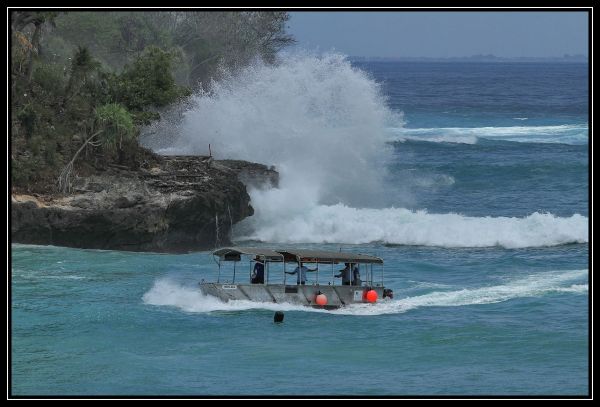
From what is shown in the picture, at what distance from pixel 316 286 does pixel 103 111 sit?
1250 centimetres

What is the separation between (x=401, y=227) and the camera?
142 feet

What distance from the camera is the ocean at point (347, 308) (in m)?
24.7

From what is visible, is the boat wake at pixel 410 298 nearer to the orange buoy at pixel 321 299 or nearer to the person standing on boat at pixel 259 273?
the orange buoy at pixel 321 299

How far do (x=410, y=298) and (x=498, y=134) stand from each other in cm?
4975

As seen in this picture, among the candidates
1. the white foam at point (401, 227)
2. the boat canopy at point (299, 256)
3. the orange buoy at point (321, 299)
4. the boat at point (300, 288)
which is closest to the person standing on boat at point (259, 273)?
the boat at point (300, 288)

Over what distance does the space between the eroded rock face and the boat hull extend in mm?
8084

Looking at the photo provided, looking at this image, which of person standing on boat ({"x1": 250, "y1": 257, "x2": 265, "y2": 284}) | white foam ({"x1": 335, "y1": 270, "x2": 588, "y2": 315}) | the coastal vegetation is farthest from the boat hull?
the coastal vegetation

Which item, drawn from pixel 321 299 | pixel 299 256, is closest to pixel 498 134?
pixel 299 256

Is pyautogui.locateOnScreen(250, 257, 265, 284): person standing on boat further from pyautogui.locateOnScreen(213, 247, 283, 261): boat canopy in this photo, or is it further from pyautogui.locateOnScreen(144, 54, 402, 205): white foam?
Answer: pyautogui.locateOnScreen(144, 54, 402, 205): white foam

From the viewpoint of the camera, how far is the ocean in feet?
80.9

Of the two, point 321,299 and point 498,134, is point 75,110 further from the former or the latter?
point 498,134

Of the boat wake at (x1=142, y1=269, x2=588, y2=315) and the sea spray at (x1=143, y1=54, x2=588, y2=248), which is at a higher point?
the sea spray at (x1=143, y1=54, x2=588, y2=248)

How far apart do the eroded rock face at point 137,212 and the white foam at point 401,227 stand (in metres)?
3.52

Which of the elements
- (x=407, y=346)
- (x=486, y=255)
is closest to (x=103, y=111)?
(x=486, y=255)
